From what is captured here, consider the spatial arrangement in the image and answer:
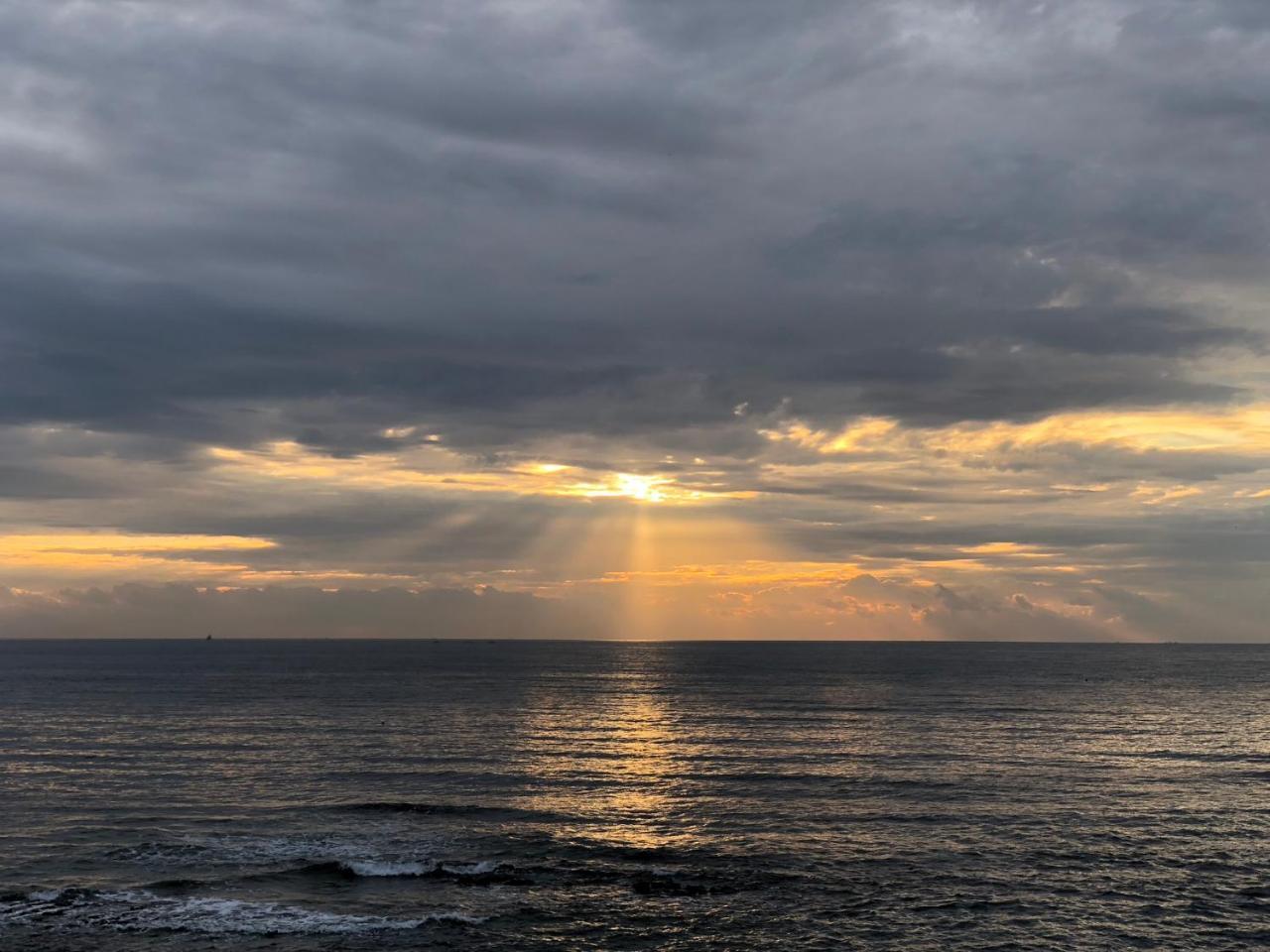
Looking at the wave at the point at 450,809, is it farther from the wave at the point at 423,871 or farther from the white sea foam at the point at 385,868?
the white sea foam at the point at 385,868

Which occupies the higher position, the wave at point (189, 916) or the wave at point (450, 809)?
the wave at point (450, 809)

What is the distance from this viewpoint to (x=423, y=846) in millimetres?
62031

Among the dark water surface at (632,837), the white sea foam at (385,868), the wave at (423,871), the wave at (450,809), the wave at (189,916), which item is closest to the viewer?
the wave at (189,916)

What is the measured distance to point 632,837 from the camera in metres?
64.8

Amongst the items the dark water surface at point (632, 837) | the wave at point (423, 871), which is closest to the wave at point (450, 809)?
the dark water surface at point (632, 837)

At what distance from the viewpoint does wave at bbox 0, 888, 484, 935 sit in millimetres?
47562

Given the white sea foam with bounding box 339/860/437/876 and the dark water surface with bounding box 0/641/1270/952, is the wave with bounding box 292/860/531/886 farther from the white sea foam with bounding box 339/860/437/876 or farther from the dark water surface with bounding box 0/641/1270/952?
the dark water surface with bounding box 0/641/1270/952

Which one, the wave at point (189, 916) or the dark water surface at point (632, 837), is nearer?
the wave at point (189, 916)

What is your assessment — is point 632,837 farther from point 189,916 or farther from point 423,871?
point 189,916

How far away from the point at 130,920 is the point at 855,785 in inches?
2033

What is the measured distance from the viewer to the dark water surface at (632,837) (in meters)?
48.0

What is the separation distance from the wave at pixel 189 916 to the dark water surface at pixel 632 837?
181mm

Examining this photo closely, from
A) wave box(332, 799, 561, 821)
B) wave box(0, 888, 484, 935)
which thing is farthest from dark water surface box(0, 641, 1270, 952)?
wave box(332, 799, 561, 821)

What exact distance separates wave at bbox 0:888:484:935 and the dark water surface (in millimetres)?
181
